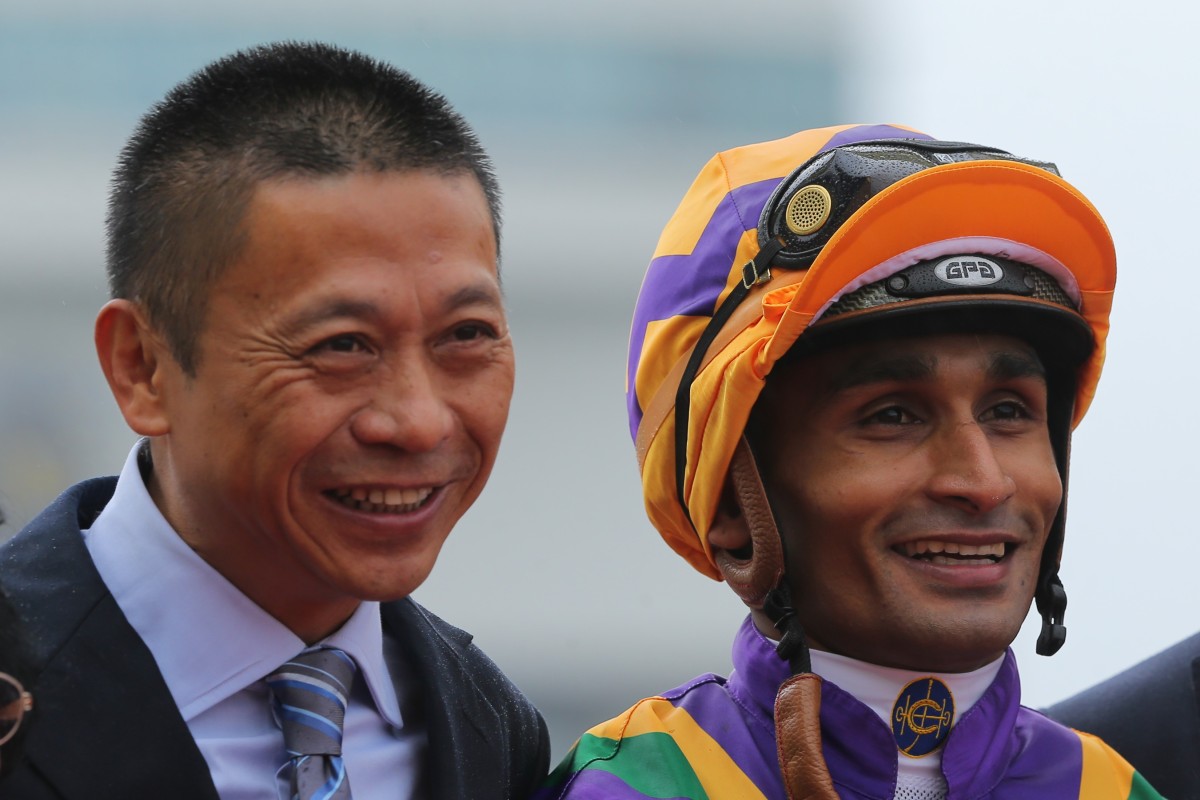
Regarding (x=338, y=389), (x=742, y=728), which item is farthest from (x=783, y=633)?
(x=338, y=389)

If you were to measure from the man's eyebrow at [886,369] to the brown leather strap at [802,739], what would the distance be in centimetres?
52

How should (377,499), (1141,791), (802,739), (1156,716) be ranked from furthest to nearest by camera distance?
(1156,716), (1141,791), (802,739), (377,499)

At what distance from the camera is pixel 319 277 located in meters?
2.39

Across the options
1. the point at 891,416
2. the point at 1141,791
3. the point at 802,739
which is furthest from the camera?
the point at 1141,791

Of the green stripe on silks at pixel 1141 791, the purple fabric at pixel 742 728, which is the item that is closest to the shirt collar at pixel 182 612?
the purple fabric at pixel 742 728

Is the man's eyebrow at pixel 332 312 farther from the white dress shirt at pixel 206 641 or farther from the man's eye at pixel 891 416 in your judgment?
the man's eye at pixel 891 416

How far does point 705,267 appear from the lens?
3.03m

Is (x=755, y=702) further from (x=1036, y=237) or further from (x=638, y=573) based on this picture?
(x=638, y=573)

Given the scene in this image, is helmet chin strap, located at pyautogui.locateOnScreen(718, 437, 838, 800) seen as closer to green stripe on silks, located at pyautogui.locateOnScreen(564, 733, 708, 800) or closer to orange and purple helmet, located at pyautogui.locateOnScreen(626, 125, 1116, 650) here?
orange and purple helmet, located at pyautogui.locateOnScreen(626, 125, 1116, 650)

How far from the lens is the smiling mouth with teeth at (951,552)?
2805mm

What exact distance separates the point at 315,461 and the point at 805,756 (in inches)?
38.0

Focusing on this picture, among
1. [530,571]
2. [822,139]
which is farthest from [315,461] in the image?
[530,571]

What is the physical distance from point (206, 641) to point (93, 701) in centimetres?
20

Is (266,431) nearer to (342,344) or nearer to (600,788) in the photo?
(342,344)
